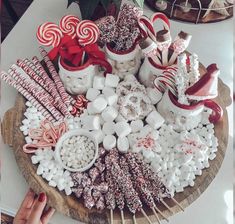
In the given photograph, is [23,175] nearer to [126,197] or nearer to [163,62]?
[126,197]

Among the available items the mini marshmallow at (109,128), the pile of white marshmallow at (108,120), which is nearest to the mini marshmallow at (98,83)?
the pile of white marshmallow at (108,120)

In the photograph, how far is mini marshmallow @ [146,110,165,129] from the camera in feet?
3.31

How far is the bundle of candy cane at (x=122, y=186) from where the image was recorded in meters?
0.91

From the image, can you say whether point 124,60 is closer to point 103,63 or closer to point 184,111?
point 103,63

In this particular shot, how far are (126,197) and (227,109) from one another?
1.23ft

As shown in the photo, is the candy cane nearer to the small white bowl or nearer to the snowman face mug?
the snowman face mug

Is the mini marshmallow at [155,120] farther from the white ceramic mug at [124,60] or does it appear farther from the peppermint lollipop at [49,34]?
the peppermint lollipop at [49,34]

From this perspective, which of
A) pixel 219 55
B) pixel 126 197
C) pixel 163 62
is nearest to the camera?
pixel 126 197

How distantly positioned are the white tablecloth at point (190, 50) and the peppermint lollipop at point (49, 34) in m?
0.19

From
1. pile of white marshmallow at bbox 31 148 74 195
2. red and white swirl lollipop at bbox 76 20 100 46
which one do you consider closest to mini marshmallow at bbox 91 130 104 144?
pile of white marshmallow at bbox 31 148 74 195

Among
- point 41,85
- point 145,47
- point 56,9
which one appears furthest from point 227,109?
point 56,9

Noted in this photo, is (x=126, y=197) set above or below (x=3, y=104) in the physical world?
below

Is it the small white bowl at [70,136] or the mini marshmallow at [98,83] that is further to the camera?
the mini marshmallow at [98,83]

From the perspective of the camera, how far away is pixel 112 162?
0.95 m
